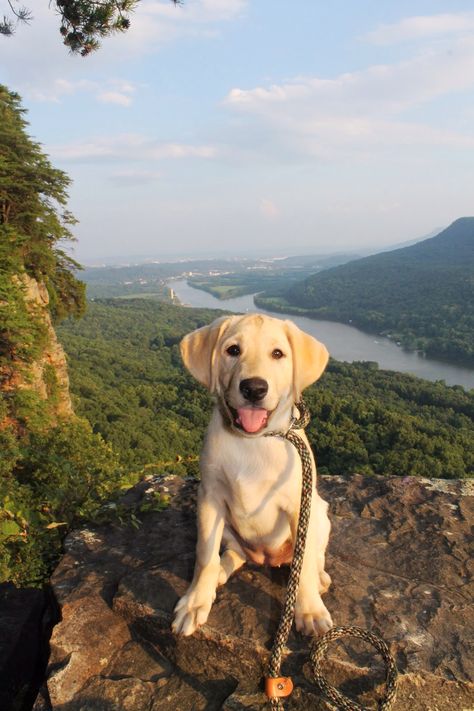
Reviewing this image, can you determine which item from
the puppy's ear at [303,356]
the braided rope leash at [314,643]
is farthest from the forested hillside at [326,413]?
the puppy's ear at [303,356]

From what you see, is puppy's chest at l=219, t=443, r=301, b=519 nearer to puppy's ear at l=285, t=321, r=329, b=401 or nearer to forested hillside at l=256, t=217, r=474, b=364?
puppy's ear at l=285, t=321, r=329, b=401

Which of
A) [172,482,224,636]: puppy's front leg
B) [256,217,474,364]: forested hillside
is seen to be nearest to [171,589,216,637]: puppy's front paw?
[172,482,224,636]: puppy's front leg

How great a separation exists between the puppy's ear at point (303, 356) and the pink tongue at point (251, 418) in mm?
346

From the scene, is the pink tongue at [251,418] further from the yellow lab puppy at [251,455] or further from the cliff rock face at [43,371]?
the cliff rock face at [43,371]

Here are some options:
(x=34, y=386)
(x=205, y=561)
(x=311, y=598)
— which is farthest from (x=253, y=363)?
(x=34, y=386)

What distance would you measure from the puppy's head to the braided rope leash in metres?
0.26

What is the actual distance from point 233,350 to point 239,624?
1.66m

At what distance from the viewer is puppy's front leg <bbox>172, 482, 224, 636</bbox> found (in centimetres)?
291

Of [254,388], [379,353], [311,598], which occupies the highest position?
[254,388]

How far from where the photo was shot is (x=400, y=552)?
3.76 m

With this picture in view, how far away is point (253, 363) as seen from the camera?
8.79 feet

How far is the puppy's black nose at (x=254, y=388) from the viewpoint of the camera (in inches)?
101

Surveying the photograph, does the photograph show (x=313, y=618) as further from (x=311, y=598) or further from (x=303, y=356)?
(x=303, y=356)

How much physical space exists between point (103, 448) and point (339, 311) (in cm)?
11174
